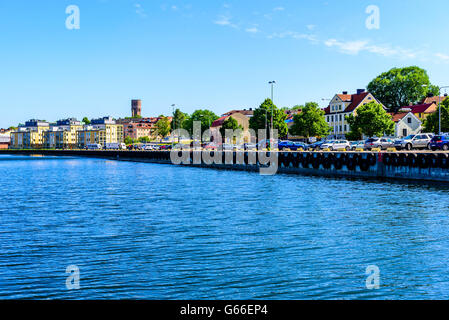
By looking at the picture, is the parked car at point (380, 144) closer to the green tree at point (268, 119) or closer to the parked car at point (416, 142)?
the parked car at point (416, 142)

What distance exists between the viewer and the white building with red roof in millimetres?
140562

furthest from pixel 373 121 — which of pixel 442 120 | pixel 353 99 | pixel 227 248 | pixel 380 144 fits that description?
pixel 227 248

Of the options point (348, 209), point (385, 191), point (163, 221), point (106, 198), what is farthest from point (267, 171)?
point (163, 221)

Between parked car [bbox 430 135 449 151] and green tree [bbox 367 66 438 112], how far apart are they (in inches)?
3817

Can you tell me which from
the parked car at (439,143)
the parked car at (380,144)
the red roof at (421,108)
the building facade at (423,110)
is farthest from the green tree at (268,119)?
the parked car at (439,143)

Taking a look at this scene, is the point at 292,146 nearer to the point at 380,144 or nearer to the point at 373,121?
the point at 380,144

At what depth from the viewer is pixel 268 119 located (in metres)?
120

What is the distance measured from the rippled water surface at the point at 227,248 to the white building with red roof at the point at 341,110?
11343cm

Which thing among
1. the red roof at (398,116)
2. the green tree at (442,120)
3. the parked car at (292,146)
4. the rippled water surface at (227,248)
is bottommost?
the rippled water surface at (227,248)

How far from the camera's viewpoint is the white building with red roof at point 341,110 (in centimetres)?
14056

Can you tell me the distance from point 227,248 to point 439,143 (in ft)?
157

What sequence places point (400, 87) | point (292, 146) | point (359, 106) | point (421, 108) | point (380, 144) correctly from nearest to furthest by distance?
point (380, 144)
point (292, 146)
point (359, 106)
point (421, 108)
point (400, 87)

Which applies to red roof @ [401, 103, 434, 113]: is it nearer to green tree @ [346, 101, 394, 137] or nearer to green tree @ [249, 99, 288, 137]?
green tree @ [346, 101, 394, 137]

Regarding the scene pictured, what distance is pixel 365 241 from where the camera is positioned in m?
17.7
